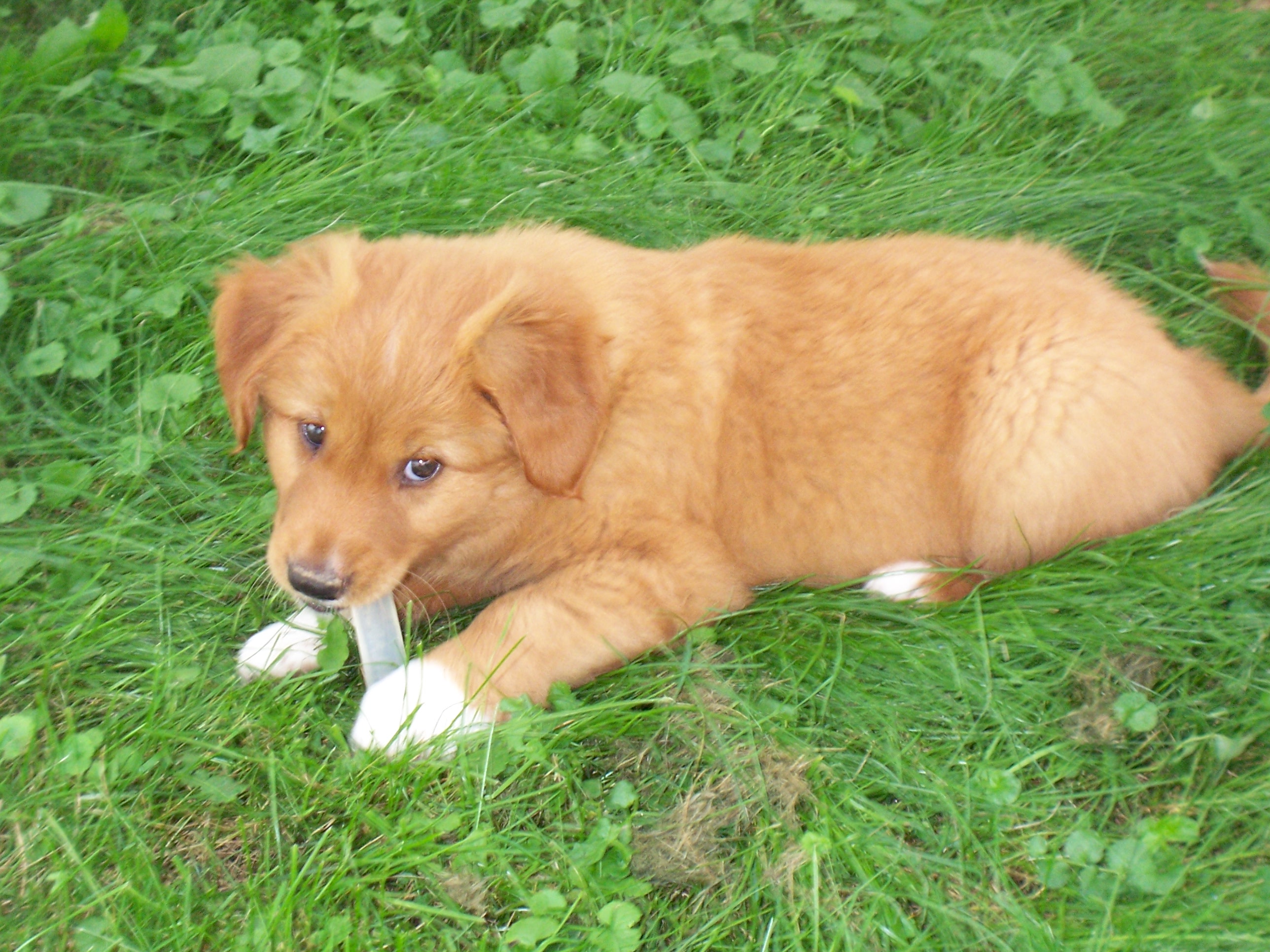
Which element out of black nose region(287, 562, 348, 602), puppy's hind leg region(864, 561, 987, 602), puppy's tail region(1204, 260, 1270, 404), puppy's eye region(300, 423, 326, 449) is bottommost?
puppy's hind leg region(864, 561, 987, 602)

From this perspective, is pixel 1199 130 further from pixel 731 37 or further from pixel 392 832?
pixel 392 832

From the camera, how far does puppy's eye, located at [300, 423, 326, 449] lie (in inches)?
97.3

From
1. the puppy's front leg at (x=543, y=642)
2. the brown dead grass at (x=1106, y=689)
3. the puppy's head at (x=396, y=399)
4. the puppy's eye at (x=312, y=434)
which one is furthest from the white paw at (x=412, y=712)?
the brown dead grass at (x=1106, y=689)

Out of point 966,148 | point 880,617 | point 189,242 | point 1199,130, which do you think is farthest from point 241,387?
point 1199,130

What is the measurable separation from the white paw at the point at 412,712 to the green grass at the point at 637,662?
0.23 ft

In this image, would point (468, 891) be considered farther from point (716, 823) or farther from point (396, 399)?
point (396, 399)

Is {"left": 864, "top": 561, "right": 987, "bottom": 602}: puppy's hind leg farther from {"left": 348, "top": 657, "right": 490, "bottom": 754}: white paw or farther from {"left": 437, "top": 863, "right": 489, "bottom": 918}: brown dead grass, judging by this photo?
{"left": 437, "top": 863, "right": 489, "bottom": 918}: brown dead grass

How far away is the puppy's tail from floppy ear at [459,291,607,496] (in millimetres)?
2129

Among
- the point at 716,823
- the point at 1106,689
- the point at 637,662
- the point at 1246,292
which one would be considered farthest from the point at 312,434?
the point at 1246,292

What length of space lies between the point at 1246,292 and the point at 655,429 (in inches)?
77.3

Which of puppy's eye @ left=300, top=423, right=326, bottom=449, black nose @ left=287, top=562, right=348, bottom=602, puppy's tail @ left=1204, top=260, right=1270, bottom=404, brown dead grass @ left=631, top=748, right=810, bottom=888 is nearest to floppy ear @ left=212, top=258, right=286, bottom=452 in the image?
puppy's eye @ left=300, top=423, right=326, bottom=449

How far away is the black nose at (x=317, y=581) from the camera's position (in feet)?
7.75

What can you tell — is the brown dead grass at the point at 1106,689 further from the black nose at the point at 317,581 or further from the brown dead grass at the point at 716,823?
the black nose at the point at 317,581

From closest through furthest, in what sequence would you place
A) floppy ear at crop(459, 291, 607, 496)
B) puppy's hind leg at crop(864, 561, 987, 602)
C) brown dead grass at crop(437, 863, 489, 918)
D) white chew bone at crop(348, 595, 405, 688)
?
1. brown dead grass at crop(437, 863, 489, 918)
2. floppy ear at crop(459, 291, 607, 496)
3. white chew bone at crop(348, 595, 405, 688)
4. puppy's hind leg at crop(864, 561, 987, 602)
